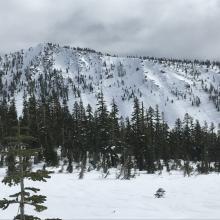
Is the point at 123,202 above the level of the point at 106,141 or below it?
below

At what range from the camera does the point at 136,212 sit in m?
18.8

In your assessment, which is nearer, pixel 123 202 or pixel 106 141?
pixel 123 202

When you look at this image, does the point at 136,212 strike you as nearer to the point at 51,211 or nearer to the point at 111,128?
the point at 51,211

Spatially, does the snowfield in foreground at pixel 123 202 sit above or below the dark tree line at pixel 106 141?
below

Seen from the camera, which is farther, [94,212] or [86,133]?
[86,133]

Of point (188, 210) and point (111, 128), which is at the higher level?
point (111, 128)

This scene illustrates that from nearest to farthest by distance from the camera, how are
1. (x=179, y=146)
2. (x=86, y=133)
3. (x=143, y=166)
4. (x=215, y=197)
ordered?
(x=215, y=197) < (x=143, y=166) < (x=86, y=133) < (x=179, y=146)

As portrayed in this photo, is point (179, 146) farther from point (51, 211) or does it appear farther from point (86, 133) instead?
point (51, 211)

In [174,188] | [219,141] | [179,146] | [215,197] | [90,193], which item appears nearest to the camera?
[215,197]

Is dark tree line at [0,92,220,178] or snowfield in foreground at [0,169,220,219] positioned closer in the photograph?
snowfield in foreground at [0,169,220,219]

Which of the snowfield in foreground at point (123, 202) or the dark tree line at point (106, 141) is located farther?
the dark tree line at point (106, 141)

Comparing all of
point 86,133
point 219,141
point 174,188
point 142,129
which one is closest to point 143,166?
point 142,129

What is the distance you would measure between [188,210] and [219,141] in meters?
65.3

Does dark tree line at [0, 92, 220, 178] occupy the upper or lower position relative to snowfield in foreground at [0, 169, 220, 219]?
upper
